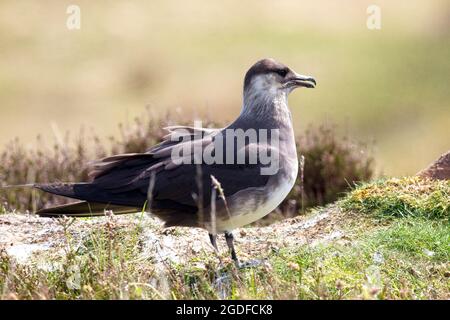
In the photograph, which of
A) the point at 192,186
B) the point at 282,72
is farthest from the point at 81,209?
the point at 282,72

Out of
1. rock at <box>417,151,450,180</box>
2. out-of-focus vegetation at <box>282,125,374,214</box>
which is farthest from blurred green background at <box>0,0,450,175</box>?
rock at <box>417,151,450,180</box>

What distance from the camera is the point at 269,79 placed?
22.2ft

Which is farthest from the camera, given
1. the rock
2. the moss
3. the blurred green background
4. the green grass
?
the blurred green background

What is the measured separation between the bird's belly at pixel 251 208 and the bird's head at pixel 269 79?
83cm

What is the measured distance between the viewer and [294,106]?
18453 millimetres

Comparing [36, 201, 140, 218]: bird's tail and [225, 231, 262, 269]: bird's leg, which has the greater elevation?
[36, 201, 140, 218]: bird's tail

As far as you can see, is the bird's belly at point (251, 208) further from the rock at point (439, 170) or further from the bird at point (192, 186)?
the rock at point (439, 170)

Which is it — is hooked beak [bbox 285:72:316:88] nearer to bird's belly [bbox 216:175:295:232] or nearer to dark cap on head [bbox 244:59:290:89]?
dark cap on head [bbox 244:59:290:89]

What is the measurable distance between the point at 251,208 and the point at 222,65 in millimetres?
14302

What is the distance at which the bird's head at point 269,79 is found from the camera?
6754 millimetres

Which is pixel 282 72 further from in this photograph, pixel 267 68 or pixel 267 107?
pixel 267 107

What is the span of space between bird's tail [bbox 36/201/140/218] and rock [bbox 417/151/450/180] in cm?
259

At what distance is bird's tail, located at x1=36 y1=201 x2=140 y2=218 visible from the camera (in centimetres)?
633

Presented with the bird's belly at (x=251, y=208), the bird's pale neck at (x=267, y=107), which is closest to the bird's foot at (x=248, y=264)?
the bird's belly at (x=251, y=208)
